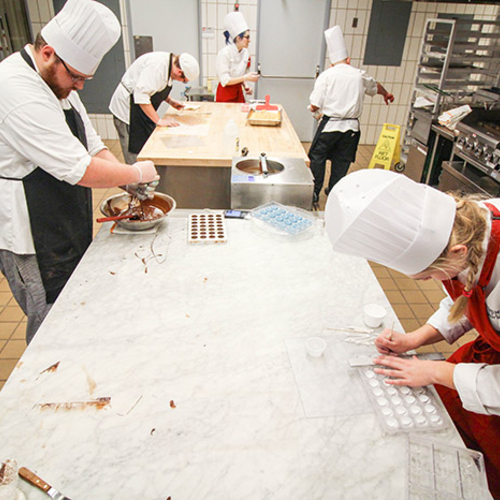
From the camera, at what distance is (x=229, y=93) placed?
4.64 meters

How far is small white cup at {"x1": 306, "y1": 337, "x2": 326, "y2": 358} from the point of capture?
125cm

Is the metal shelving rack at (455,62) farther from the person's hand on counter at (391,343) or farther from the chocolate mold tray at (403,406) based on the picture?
the chocolate mold tray at (403,406)

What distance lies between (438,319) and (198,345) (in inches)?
32.0

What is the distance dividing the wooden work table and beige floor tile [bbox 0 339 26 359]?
1310 mm

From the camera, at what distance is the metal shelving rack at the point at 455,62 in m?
3.91

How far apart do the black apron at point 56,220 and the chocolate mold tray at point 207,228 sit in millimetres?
522

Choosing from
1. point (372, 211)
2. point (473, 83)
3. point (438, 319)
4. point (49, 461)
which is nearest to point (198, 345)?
point (49, 461)

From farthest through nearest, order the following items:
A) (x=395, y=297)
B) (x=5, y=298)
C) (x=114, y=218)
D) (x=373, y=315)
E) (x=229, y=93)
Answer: (x=229, y=93)
(x=395, y=297)
(x=5, y=298)
(x=114, y=218)
(x=373, y=315)

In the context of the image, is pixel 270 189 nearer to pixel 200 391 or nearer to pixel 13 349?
pixel 200 391

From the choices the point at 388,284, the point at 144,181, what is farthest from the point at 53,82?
the point at 388,284

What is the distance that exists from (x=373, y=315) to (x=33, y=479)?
1.06 metres

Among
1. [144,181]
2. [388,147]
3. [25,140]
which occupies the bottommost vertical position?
[388,147]

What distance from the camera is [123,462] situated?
96 cm

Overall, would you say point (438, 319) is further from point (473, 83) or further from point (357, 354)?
point (473, 83)
